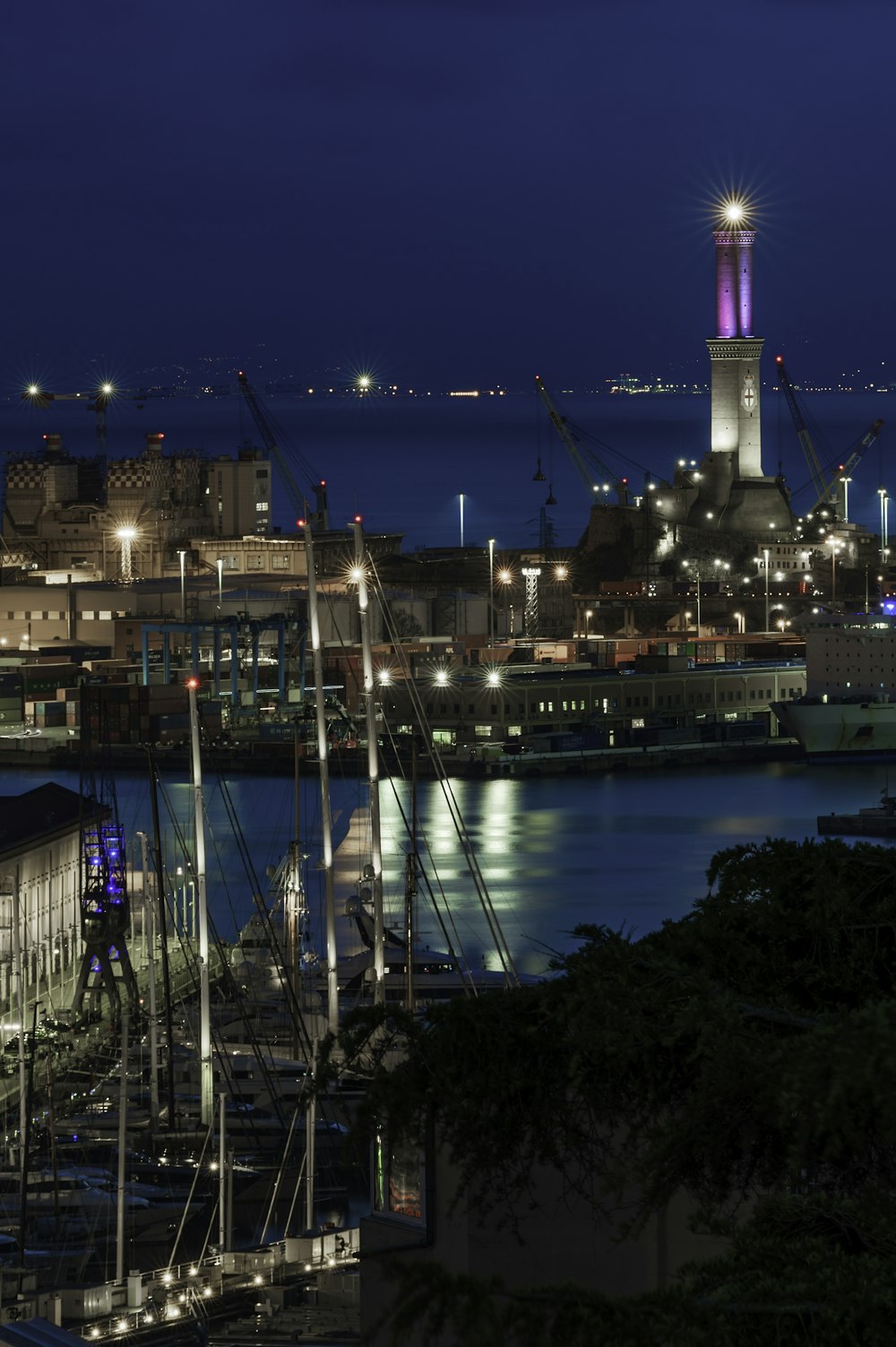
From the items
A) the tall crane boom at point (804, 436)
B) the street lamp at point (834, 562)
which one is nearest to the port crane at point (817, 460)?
the tall crane boom at point (804, 436)

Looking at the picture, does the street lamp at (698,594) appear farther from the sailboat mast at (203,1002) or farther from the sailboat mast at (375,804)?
the sailboat mast at (203,1002)

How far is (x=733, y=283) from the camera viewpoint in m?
25.7

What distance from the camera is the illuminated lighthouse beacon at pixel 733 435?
24344 mm

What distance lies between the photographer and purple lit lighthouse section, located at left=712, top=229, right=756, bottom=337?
83.5 ft

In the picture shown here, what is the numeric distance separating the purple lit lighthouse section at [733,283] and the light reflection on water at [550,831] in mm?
10090

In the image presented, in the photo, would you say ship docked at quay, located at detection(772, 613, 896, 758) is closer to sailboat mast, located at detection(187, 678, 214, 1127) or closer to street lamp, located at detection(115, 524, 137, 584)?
street lamp, located at detection(115, 524, 137, 584)

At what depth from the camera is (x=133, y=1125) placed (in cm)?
526

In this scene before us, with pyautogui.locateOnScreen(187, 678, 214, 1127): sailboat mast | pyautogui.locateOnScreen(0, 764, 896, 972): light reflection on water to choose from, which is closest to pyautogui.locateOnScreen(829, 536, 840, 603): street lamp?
pyautogui.locateOnScreen(0, 764, 896, 972): light reflection on water

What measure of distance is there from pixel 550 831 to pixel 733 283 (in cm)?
1431

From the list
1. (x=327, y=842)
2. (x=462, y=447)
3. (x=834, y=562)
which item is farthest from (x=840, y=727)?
(x=462, y=447)

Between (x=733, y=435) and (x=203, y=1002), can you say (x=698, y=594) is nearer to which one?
(x=733, y=435)

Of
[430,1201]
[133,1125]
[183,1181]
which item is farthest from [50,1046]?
[430,1201]

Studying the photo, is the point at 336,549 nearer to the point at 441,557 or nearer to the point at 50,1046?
the point at 441,557

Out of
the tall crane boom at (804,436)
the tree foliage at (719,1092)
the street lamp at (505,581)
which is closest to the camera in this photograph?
the tree foliage at (719,1092)
